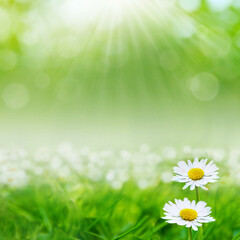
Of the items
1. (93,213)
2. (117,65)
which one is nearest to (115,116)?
(117,65)

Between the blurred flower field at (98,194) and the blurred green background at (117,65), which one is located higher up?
the blurred green background at (117,65)

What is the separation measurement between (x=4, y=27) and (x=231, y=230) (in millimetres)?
6112

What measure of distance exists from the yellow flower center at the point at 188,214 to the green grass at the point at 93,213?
14.9 inches

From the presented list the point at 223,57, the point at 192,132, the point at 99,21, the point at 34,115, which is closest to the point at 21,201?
the point at 192,132

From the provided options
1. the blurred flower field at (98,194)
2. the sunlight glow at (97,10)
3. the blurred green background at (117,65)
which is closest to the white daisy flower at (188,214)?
the blurred flower field at (98,194)

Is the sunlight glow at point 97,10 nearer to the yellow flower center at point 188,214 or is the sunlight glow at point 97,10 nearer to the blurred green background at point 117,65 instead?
the blurred green background at point 117,65

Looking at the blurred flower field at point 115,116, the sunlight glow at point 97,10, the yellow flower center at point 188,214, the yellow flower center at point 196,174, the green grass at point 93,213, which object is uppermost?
the sunlight glow at point 97,10

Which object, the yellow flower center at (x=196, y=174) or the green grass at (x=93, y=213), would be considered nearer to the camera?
the yellow flower center at (x=196, y=174)

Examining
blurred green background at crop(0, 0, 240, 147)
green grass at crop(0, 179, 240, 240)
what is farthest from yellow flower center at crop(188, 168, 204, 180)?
blurred green background at crop(0, 0, 240, 147)

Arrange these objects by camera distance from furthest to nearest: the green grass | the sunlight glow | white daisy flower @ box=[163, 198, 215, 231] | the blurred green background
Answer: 1. the sunlight glow
2. the blurred green background
3. the green grass
4. white daisy flower @ box=[163, 198, 215, 231]

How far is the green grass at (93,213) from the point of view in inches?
52.9

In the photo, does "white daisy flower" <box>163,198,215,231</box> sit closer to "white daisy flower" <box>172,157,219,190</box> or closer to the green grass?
"white daisy flower" <box>172,157,219,190</box>

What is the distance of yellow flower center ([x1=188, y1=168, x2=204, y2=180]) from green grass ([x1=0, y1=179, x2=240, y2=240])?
38 centimetres

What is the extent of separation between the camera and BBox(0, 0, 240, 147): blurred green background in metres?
4.95
